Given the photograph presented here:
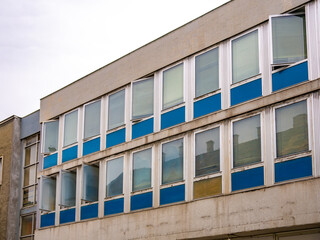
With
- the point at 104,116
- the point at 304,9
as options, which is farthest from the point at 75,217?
the point at 304,9

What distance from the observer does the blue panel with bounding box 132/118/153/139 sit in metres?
21.1

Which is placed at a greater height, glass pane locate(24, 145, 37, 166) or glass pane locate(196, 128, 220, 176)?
glass pane locate(24, 145, 37, 166)

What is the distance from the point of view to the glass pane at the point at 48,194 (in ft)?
82.0

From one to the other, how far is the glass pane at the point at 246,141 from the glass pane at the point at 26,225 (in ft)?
39.5

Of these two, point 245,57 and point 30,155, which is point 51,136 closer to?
point 30,155

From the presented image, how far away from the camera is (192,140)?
1939 cm

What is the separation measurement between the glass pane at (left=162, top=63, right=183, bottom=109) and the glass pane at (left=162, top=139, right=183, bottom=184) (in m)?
1.31

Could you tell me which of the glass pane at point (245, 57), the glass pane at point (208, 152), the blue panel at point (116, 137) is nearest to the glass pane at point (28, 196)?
the blue panel at point (116, 137)

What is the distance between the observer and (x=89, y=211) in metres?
22.8

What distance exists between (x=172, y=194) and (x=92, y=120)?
217 inches

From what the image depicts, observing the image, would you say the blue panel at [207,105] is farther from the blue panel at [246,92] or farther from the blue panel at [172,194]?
the blue panel at [172,194]

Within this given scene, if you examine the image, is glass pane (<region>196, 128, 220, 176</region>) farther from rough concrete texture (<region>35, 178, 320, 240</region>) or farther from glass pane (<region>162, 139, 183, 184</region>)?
rough concrete texture (<region>35, 178, 320, 240</region>)

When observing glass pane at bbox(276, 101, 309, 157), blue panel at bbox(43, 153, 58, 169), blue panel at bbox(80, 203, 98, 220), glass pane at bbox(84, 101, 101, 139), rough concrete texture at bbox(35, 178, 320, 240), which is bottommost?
rough concrete texture at bbox(35, 178, 320, 240)

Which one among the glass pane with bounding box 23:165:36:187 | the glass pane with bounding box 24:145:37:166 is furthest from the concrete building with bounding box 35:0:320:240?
→ the glass pane with bounding box 24:145:37:166
